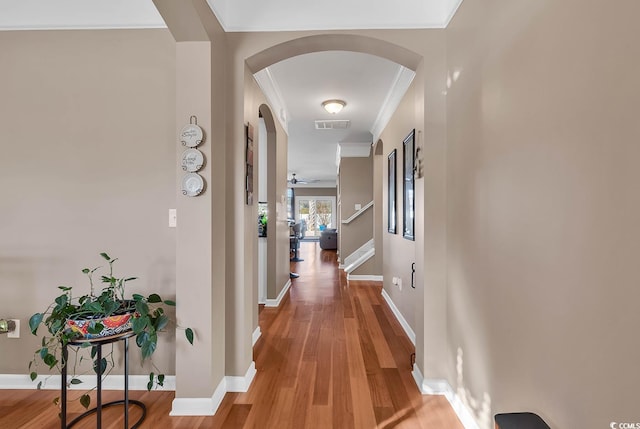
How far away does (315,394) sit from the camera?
210 centimetres

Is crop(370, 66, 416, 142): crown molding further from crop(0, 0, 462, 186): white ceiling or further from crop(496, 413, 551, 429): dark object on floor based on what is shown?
crop(496, 413, 551, 429): dark object on floor

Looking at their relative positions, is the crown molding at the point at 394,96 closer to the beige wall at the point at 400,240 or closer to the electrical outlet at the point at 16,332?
the beige wall at the point at 400,240

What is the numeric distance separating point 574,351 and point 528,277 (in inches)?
11.7

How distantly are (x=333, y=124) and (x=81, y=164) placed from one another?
3.48m

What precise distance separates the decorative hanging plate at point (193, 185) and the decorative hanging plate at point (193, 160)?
0.04m

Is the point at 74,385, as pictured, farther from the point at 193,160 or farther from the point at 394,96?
the point at 394,96

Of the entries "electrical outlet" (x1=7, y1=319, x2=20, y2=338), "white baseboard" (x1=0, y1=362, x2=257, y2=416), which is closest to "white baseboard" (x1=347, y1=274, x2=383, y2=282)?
"white baseboard" (x1=0, y1=362, x2=257, y2=416)

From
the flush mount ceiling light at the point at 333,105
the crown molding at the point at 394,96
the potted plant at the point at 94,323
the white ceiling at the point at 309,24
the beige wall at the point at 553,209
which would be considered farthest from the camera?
the flush mount ceiling light at the point at 333,105

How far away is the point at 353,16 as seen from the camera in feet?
7.05

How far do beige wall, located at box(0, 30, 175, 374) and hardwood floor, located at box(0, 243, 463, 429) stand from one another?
38 cm

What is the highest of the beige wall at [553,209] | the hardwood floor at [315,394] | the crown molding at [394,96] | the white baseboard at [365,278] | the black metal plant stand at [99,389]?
the crown molding at [394,96]

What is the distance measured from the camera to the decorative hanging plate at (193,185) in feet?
6.23

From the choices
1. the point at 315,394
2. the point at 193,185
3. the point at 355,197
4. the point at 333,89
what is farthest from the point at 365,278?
the point at 193,185

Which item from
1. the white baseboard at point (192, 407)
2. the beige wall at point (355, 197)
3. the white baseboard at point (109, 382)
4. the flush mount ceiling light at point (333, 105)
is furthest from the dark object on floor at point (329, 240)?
the white baseboard at point (192, 407)
